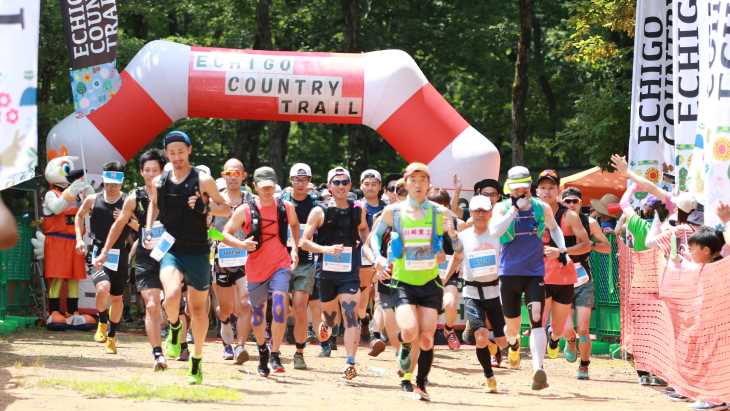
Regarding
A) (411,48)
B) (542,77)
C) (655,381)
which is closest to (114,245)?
(655,381)

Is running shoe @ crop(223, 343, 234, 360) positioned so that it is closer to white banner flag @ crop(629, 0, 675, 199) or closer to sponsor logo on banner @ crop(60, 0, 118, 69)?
white banner flag @ crop(629, 0, 675, 199)

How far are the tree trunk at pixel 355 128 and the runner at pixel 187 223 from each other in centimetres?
1832

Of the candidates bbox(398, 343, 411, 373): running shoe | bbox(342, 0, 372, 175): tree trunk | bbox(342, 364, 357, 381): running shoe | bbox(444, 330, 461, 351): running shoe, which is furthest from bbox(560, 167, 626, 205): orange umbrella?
bbox(398, 343, 411, 373): running shoe

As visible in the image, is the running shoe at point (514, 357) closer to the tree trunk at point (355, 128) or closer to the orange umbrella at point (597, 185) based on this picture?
the orange umbrella at point (597, 185)

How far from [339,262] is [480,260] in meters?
1.66

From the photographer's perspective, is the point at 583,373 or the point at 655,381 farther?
the point at 583,373

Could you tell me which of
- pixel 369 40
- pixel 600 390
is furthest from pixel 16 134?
pixel 369 40

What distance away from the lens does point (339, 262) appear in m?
13.5

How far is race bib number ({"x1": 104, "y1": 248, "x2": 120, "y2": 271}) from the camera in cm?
1463

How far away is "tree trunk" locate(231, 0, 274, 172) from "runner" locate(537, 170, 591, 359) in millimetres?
16157

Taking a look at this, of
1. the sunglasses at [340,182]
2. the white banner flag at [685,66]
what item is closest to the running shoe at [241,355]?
the sunglasses at [340,182]

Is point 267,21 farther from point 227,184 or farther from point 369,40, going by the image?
point 227,184

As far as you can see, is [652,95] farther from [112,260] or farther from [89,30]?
[89,30]

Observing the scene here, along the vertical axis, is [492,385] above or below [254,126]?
below
